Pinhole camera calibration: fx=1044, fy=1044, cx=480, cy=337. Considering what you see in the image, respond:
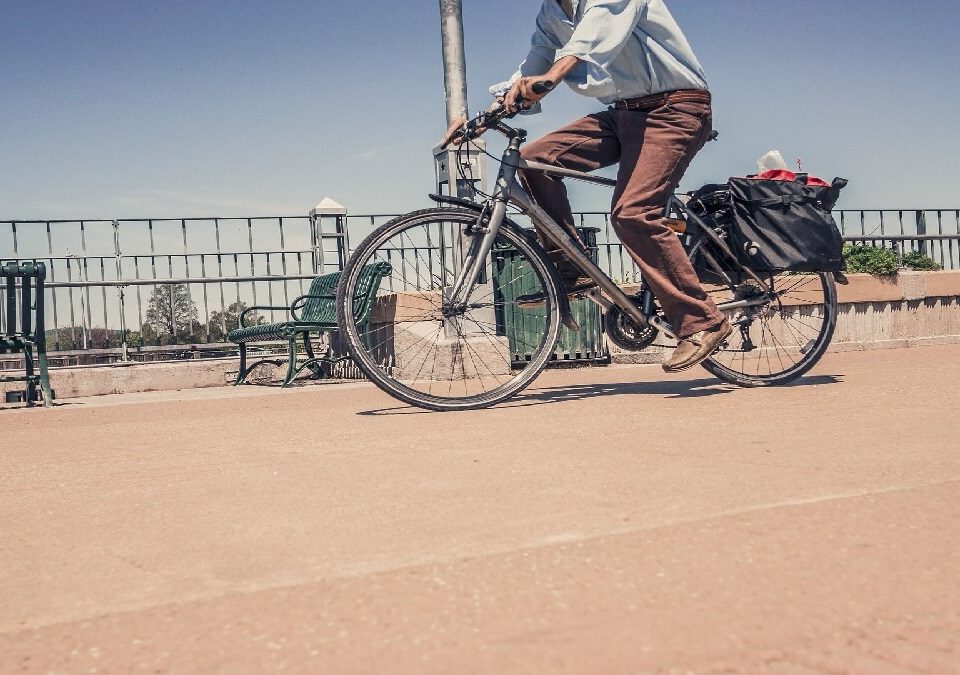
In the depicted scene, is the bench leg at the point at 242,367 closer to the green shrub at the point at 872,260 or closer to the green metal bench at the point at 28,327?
the green metal bench at the point at 28,327

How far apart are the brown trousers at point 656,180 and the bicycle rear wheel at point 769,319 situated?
0.48 meters

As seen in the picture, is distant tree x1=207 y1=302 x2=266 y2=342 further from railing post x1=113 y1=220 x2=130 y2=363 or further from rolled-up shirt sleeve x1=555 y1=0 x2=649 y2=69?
rolled-up shirt sleeve x1=555 y1=0 x2=649 y2=69

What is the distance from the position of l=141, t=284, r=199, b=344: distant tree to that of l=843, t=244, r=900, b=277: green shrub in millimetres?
6631

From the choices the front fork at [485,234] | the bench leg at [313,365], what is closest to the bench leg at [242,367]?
the bench leg at [313,365]

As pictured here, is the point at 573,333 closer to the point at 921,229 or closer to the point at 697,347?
the point at 697,347

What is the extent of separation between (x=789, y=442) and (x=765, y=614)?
1712 millimetres

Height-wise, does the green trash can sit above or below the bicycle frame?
below

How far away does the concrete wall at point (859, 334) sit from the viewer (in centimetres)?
873

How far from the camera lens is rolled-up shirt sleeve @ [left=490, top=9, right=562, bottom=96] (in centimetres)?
481

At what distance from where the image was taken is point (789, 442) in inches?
123

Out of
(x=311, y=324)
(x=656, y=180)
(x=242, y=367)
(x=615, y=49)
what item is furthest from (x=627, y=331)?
(x=242, y=367)

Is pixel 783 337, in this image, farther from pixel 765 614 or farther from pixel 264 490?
pixel 765 614

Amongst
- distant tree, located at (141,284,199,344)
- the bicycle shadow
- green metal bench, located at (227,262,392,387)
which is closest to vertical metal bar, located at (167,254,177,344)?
distant tree, located at (141,284,199,344)

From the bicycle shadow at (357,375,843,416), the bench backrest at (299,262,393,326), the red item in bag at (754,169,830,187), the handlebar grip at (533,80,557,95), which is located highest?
the handlebar grip at (533,80,557,95)
